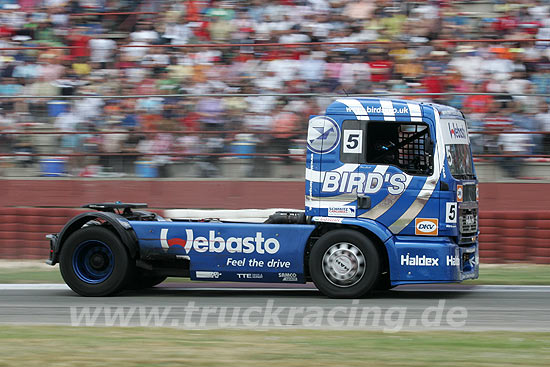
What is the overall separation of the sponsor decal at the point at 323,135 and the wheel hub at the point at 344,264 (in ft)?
Answer: 3.53

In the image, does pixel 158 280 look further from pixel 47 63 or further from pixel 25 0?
pixel 25 0

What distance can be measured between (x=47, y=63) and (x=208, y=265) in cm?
772

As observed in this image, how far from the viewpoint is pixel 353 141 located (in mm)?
9508

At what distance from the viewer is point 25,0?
17562mm

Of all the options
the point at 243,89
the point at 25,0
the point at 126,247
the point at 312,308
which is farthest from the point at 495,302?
the point at 25,0

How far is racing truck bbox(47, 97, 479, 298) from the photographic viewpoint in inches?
368

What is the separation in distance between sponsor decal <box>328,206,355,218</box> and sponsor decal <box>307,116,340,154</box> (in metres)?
0.64

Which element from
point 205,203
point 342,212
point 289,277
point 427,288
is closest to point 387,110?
point 342,212

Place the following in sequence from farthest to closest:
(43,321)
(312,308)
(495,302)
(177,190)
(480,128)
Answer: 1. (177,190)
2. (480,128)
3. (495,302)
4. (312,308)
5. (43,321)

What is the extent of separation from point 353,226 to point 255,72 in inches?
240

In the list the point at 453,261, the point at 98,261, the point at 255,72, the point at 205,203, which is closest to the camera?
Answer: the point at 453,261

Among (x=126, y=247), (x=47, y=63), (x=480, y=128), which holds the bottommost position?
(x=126, y=247)

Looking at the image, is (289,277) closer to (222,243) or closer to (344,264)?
(344,264)

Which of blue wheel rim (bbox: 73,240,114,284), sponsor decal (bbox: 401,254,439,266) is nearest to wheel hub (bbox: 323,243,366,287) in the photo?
sponsor decal (bbox: 401,254,439,266)
